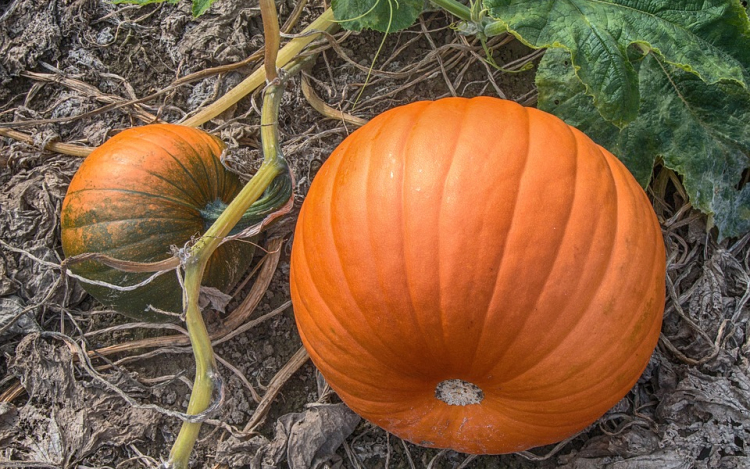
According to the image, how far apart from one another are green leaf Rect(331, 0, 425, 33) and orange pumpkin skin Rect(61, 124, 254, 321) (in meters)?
0.56

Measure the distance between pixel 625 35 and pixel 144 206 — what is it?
138 centimetres

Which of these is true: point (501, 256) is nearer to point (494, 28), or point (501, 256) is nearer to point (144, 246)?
point (494, 28)

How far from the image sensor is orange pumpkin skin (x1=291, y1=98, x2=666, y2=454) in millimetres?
1381

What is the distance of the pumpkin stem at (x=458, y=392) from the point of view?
1.57 m

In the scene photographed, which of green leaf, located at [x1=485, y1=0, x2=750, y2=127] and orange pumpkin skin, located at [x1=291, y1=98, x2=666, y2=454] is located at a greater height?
green leaf, located at [x1=485, y1=0, x2=750, y2=127]

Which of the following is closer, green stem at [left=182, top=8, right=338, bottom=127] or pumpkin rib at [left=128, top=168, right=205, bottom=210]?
A: pumpkin rib at [left=128, top=168, right=205, bottom=210]

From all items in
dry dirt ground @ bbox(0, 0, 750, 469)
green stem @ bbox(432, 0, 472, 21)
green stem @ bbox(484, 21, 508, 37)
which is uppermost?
green stem @ bbox(432, 0, 472, 21)

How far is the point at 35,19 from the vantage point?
2303 mm

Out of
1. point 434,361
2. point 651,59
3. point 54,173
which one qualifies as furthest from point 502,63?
point 54,173

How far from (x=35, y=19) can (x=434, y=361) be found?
6.36 ft

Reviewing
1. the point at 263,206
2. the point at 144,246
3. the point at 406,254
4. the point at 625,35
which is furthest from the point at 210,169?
the point at 625,35

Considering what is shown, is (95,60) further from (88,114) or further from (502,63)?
(502,63)

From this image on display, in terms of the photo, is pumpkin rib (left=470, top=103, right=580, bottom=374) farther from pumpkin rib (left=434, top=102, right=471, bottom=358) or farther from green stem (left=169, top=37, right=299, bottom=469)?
green stem (left=169, top=37, right=299, bottom=469)

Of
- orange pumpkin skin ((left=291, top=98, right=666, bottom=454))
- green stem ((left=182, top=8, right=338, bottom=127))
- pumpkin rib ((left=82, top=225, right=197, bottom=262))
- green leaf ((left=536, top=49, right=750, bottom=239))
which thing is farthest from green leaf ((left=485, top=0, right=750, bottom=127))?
pumpkin rib ((left=82, top=225, right=197, bottom=262))
